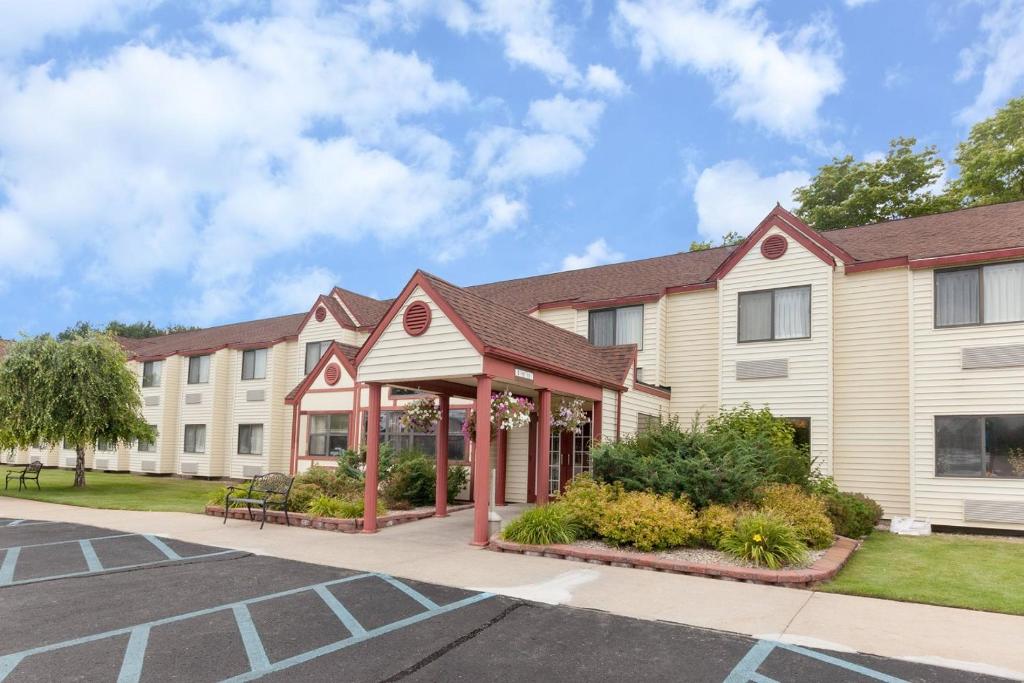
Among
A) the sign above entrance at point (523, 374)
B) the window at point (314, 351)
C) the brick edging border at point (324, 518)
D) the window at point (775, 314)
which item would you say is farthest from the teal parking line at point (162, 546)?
the window at point (314, 351)

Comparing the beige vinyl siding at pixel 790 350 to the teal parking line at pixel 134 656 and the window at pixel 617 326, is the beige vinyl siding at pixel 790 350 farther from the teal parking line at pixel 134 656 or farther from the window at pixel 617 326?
the teal parking line at pixel 134 656

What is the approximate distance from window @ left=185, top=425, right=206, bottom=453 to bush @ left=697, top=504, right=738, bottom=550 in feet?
85.2

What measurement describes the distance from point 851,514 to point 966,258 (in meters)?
Answer: 6.54

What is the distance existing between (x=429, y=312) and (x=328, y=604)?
5554 millimetres

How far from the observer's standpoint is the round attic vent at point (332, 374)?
73.8 feet

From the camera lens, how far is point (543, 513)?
11039 millimetres

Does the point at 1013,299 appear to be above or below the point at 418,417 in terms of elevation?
above

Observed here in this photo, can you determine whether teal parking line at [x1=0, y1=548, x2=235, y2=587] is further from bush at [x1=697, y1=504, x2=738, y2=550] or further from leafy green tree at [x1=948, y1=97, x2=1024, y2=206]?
leafy green tree at [x1=948, y1=97, x2=1024, y2=206]

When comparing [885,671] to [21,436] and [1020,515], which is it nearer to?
[1020,515]

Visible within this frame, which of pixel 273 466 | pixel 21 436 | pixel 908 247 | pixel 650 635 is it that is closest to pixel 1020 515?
pixel 908 247

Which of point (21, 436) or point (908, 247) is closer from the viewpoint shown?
point (908, 247)

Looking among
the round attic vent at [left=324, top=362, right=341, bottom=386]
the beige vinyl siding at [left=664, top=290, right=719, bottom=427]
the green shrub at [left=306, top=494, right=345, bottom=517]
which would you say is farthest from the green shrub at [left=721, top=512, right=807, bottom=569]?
the round attic vent at [left=324, top=362, right=341, bottom=386]

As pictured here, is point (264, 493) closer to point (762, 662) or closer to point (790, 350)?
point (762, 662)

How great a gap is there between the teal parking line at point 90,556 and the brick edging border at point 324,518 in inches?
131
